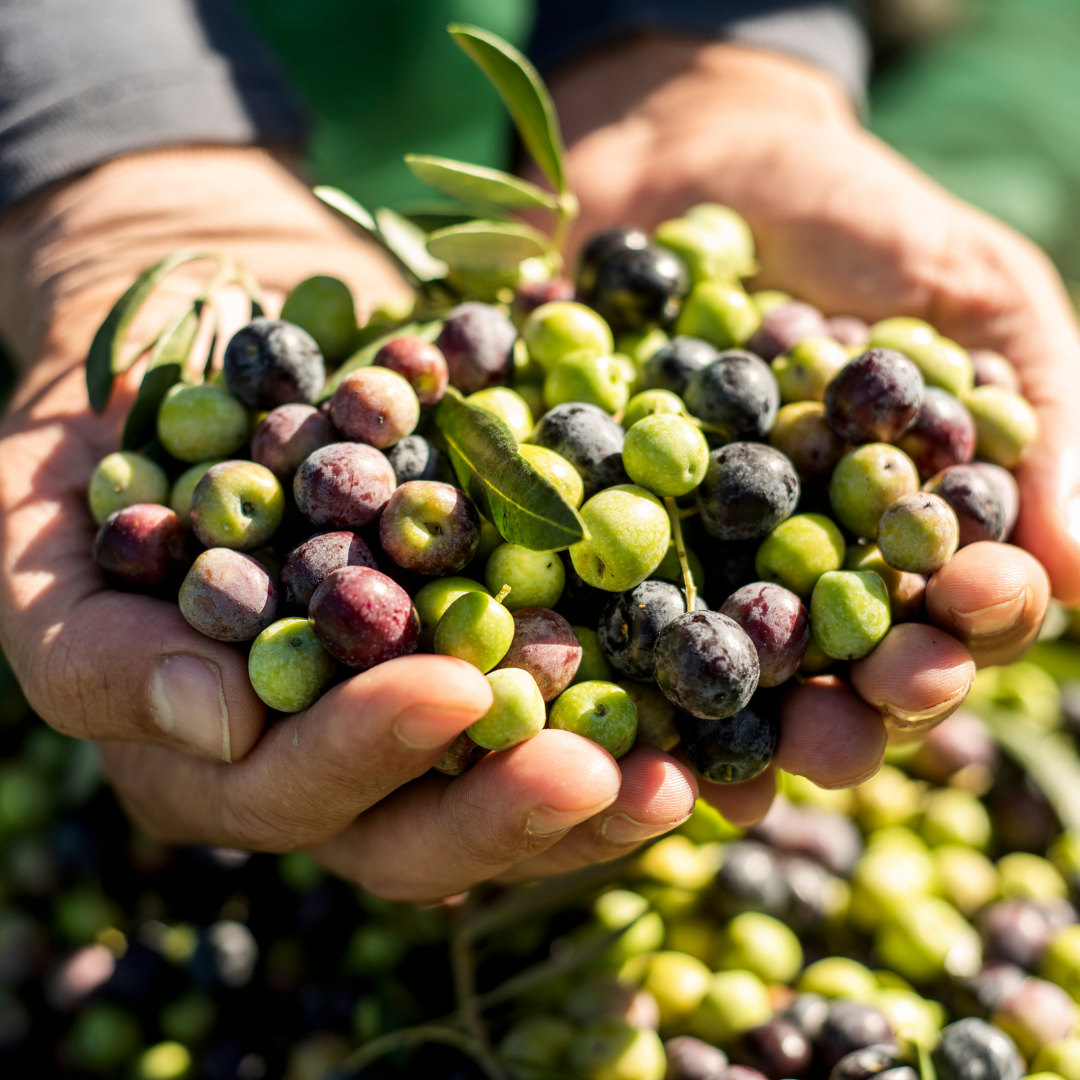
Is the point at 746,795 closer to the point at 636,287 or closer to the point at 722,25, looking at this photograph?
the point at 636,287

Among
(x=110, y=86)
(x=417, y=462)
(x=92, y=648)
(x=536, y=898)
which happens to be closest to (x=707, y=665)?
(x=417, y=462)

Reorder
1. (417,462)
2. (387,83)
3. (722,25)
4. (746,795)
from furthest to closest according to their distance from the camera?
(387,83) < (722,25) < (746,795) < (417,462)

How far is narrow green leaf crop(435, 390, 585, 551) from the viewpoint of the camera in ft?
4.75

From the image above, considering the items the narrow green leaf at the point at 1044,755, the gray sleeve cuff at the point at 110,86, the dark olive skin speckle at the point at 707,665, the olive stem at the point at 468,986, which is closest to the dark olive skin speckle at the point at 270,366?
the dark olive skin speckle at the point at 707,665

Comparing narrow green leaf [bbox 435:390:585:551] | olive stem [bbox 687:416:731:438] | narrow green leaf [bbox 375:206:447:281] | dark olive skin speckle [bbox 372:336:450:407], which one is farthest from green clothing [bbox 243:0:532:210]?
narrow green leaf [bbox 435:390:585:551]

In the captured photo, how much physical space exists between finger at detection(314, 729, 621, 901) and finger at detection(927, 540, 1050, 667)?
702mm

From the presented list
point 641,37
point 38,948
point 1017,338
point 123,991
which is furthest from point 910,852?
point 641,37

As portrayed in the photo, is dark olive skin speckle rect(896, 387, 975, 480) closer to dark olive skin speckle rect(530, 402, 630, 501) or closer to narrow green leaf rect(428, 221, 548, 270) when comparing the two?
dark olive skin speckle rect(530, 402, 630, 501)

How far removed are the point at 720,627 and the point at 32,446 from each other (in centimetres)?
164

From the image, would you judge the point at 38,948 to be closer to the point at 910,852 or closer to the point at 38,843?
the point at 38,843

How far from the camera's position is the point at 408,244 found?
2391 mm

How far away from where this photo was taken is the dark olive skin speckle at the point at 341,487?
163 cm

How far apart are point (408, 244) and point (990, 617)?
5.33 feet

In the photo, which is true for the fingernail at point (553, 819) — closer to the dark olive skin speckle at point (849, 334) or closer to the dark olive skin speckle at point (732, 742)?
the dark olive skin speckle at point (732, 742)
